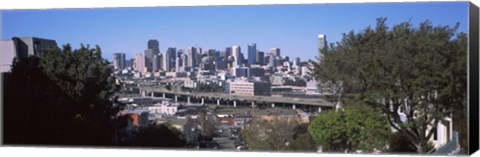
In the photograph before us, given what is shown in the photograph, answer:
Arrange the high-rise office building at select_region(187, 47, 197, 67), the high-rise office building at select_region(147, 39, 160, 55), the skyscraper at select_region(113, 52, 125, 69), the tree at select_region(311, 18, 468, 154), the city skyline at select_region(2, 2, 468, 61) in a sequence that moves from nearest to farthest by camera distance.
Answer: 1. the tree at select_region(311, 18, 468, 154)
2. the city skyline at select_region(2, 2, 468, 61)
3. the high-rise office building at select_region(187, 47, 197, 67)
4. the high-rise office building at select_region(147, 39, 160, 55)
5. the skyscraper at select_region(113, 52, 125, 69)

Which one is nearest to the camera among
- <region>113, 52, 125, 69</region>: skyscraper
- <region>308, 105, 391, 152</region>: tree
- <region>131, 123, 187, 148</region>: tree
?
<region>308, 105, 391, 152</region>: tree

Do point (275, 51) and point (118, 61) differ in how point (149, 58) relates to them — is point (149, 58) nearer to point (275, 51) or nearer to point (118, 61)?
point (118, 61)

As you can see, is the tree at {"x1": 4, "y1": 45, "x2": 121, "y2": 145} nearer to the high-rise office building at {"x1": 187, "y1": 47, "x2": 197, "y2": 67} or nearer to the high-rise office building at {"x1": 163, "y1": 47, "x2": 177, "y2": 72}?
the high-rise office building at {"x1": 163, "y1": 47, "x2": 177, "y2": 72}

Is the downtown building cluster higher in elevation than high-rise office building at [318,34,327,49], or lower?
lower

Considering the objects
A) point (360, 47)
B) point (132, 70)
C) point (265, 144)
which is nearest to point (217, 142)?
point (265, 144)

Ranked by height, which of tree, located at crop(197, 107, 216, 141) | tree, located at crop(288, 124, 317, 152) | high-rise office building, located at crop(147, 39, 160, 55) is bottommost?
tree, located at crop(288, 124, 317, 152)

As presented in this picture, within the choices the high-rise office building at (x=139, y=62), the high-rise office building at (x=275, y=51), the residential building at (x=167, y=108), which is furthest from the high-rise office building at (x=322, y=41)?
the high-rise office building at (x=139, y=62)

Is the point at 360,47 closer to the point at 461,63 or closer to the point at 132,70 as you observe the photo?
the point at 461,63

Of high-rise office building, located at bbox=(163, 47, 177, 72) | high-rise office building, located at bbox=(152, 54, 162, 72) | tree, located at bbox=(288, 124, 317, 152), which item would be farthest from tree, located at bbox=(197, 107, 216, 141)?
tree, located at bbox=(288, 124, 317, 152)

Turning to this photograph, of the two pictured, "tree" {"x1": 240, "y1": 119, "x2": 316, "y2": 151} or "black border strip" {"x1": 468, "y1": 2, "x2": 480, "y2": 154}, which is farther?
"tree" {"x1": 240, "y1": 119, "x2": 316, "y2": 151}
